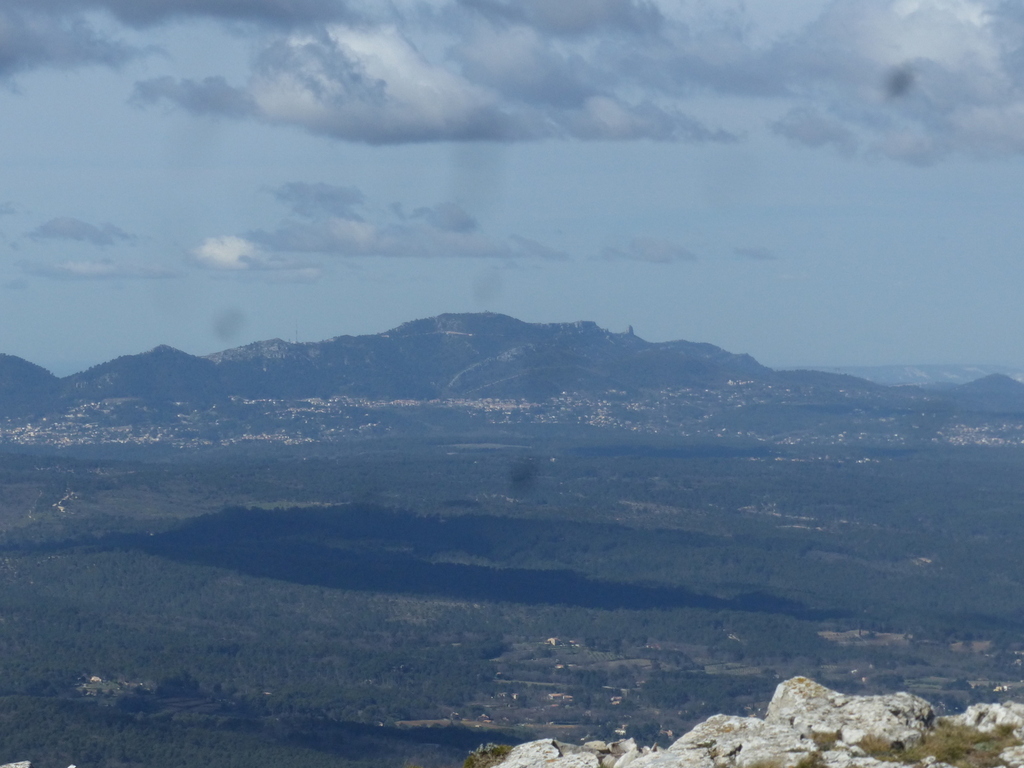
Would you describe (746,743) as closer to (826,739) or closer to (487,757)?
(826,739)

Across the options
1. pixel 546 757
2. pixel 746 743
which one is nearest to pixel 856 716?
pixel 746 743

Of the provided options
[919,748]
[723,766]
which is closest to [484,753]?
[723,766]

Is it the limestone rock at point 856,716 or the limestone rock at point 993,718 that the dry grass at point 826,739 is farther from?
the limestone rock at point 993,718

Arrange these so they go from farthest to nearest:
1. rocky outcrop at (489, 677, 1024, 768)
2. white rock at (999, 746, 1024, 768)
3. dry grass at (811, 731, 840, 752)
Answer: dry grass at (811, 731, 840, 752)
rocky outcrop at (489, 677, 1024, 768)
white rock at (999, 746, 1024, 768)

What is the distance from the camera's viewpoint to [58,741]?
5236 inches

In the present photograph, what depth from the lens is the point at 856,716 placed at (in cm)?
3550

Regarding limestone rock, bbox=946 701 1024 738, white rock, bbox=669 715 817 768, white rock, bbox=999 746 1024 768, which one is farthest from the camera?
limestone rock, bbox=946 701 1024 738

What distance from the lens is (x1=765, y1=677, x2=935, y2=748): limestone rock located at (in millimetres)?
34406

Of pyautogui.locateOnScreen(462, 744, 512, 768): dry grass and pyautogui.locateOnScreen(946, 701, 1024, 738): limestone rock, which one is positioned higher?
pyautogui.locateOnScreen(946, 701, 1024, 738): limestone rock

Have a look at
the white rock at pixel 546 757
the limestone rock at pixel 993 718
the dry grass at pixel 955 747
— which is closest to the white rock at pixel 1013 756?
the dry grass at pixel 955 747

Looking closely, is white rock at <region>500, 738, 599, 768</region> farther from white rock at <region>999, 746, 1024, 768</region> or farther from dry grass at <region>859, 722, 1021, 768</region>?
white rock at <region>999, 746, 1024, 768</region>

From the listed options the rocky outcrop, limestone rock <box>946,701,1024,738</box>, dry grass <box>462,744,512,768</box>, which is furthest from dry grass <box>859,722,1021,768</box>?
dry grass <box>462,744,512,768</box>

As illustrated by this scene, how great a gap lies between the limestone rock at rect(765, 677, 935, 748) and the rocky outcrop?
0.08ft

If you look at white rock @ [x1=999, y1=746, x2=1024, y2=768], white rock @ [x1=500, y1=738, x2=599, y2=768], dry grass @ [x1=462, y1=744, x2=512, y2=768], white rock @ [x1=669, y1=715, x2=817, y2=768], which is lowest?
dry grass @ [x1=462, y1=744, x2=512, y2=768]
